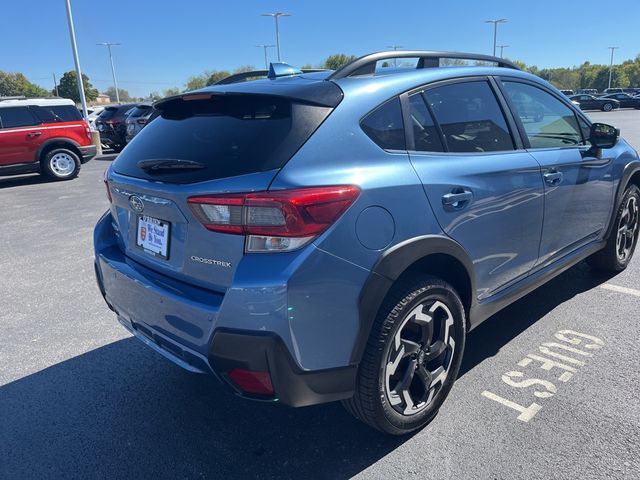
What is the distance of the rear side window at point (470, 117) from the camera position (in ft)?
8.75

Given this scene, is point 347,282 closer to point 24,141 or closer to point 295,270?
point 295,270

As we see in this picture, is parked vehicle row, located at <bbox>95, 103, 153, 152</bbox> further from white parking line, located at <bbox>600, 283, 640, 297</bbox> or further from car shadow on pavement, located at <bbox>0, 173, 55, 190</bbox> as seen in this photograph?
white parking line, located at <bbox>600, 283, 640, 297</bbox>

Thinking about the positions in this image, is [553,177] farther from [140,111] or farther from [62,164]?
[140,111]

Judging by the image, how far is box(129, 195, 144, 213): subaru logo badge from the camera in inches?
95.4

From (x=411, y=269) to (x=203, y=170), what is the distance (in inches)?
41.8

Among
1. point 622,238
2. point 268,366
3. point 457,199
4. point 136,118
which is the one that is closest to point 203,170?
point 268,366

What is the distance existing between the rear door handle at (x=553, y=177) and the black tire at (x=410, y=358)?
1.12m

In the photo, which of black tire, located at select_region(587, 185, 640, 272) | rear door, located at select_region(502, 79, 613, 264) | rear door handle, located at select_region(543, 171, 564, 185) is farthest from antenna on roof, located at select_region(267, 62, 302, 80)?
black tire, located at select_region(587, 185, 640, 272)

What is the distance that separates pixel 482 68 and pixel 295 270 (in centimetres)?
198

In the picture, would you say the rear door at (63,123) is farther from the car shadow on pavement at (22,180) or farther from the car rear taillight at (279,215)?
the car rear taillight at (279,215)

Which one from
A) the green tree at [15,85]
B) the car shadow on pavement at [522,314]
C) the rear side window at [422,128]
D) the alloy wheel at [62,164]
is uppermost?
the green tree at [15,85]

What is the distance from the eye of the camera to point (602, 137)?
3764 mm

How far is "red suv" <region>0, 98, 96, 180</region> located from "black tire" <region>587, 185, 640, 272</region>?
38.4 ft

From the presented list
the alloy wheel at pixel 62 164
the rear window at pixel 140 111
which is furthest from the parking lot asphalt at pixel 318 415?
the rear window at pixel 140 111
